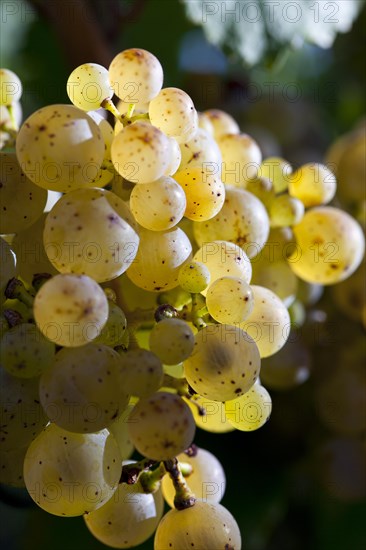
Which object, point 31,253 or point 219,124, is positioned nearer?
point 31,253

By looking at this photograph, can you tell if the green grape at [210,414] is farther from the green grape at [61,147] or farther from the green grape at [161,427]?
the green grape at [61,147]

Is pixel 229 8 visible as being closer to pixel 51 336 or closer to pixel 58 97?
pixel 58 97

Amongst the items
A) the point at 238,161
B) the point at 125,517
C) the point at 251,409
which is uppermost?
the point at 238,161

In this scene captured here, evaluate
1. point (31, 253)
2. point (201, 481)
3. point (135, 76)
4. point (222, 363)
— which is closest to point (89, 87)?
point (135, 76)

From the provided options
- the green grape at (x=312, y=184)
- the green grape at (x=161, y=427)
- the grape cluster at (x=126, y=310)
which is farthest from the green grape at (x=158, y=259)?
the green grape at (x=312, y=184)

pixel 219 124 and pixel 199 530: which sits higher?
pixel 219 124

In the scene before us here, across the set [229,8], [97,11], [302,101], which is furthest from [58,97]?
[302,101]

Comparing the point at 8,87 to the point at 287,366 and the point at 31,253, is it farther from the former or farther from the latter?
the point at 287,366
